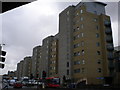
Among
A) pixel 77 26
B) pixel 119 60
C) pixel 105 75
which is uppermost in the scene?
pixel 77 26

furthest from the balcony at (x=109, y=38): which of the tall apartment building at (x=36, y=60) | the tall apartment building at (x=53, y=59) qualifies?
the tall apartment building at (x=36, y=60)

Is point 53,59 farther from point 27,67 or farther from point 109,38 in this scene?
point 27,67

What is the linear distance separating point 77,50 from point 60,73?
11.4m

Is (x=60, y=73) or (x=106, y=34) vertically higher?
(x=106, y=34)

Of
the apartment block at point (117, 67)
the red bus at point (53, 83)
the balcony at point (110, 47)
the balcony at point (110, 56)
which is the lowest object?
the red bus at point (53, 83)

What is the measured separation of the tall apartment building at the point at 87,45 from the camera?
4859 cm

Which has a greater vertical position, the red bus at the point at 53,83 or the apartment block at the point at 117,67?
the apartment block at the point at 117,67

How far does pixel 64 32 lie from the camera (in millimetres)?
60594

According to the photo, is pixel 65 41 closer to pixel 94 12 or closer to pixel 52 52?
pixel 94 12

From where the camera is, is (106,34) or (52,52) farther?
(52,52)

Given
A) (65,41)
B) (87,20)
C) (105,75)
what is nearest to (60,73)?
(65,41)

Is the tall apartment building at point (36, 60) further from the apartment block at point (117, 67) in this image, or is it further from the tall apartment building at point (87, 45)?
the apartment block at point (117, 67)

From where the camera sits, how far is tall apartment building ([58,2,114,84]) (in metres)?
48.6

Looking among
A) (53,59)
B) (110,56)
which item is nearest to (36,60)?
(53,59)
